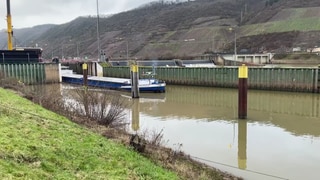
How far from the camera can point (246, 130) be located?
18234 millimetres

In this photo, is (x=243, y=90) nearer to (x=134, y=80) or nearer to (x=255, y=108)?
(x=255, y=108)

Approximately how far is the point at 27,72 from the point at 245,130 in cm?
3544

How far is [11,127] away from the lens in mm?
8797

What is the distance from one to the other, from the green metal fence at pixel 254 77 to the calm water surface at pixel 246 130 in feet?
5.46

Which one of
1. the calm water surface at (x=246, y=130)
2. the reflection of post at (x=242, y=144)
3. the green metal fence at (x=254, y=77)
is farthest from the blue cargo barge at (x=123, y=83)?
the reflection of post at (x=242, y=144)

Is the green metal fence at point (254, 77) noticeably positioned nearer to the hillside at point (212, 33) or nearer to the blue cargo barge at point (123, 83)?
the blue cargo barge at point (123, 83)

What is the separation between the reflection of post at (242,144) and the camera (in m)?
12.8

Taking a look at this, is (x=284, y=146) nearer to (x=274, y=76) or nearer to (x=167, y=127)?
(x=167, y=127)

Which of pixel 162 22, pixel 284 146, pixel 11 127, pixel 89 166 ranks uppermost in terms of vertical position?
pixel 162 22

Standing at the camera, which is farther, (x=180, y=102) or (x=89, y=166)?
(x=180, y=102)

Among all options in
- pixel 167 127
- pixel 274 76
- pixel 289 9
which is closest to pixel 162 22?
pixel 289 9

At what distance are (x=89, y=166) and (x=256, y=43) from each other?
126 m

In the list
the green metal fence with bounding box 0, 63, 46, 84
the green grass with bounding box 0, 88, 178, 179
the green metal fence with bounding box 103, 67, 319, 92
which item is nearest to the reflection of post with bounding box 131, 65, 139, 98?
the green metal fence with bounding box 103, 67, 319, 92

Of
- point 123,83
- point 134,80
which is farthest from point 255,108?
point 123,83
